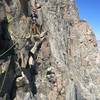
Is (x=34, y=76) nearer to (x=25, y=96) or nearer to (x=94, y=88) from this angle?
(x=25, y=96)

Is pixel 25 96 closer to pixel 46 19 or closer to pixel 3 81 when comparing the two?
pixel 3 81

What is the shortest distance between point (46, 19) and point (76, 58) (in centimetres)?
2018

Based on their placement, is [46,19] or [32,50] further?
[46,19]

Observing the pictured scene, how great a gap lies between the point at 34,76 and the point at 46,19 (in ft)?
58.2

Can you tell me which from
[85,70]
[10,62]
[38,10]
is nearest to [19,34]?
[10,62]

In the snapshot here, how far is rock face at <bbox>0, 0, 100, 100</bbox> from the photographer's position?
2813 cm

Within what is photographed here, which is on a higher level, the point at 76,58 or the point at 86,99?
the point at 76,58

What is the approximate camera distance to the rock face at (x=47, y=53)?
28131 millimetres

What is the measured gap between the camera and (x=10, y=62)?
27.7 meters

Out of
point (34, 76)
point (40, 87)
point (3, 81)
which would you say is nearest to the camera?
point (3, 81)

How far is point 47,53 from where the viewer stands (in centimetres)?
4900

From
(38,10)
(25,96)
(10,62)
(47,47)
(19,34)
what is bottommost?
(25,96)

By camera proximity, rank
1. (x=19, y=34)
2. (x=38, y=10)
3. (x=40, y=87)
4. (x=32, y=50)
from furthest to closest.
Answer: (x=38, y=10)
(x=40, y=87)
(x=32, y=50)
(x=19, y=34)

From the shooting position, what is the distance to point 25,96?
31.1 m
